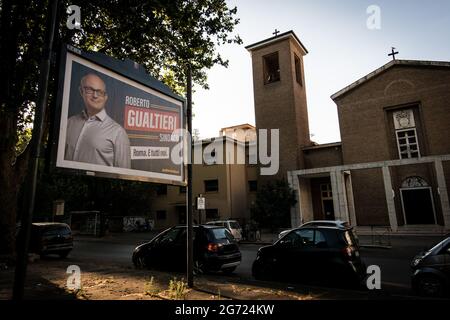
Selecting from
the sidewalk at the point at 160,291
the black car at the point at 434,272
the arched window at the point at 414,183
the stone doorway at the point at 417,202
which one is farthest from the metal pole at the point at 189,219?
the arched window at the point at 414,183

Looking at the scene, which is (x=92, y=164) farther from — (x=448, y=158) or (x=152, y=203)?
(x=152, y=203)

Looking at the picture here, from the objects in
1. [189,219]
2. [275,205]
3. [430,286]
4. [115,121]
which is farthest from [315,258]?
[275,205]

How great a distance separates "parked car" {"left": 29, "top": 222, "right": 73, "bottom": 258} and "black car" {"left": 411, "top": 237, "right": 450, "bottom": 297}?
14.7 m

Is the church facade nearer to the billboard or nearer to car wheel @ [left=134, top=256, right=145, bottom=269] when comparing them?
car wheel @ [left=134, top=256, right=145, bottom=269]

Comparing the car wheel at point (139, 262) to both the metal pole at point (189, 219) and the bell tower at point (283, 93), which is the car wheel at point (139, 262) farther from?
the bell tower at point (283, 93)

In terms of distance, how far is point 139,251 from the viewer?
34.7 feet

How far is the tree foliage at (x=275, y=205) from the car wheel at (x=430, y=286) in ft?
66.1

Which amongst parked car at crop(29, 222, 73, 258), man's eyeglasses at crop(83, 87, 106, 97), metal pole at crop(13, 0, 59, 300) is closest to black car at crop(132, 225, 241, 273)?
man's eyeglasses at crop(83, 87, 106, 97)

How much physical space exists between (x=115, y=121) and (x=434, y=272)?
7110 millimetres

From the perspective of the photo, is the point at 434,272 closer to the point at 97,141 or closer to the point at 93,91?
the point at 97,141

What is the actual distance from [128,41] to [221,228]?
8.14 meters

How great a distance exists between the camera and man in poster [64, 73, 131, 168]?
488 centimetres

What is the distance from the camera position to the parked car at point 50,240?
14297 mm

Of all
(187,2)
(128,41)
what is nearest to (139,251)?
(128,41)
